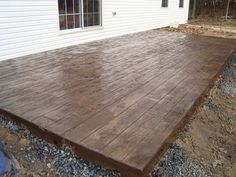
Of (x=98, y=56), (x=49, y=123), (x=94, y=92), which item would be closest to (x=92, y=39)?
(x=98, y=56)

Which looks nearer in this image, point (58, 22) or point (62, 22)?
point (58, 22)

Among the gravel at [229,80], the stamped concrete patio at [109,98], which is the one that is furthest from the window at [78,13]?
the gravel at [229,80]

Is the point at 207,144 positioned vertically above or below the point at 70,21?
below

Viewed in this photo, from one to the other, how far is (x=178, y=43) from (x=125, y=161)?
5269mm

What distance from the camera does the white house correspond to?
14.8ft

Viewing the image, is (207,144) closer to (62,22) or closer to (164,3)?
(62,22)

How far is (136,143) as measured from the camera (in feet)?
6.50

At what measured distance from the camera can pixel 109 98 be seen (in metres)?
2.81

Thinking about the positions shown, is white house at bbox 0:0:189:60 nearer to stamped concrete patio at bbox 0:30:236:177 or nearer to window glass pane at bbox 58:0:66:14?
window glass pane at bbox 58:0:66:14

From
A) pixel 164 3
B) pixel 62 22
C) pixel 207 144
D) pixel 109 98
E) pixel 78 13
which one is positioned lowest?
pixel 207 144

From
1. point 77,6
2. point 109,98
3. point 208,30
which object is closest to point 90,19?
point 77,6

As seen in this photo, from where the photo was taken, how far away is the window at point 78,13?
552 cm

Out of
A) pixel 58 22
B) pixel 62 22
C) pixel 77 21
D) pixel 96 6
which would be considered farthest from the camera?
pixel 96 6

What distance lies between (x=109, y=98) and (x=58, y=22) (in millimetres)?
3169
